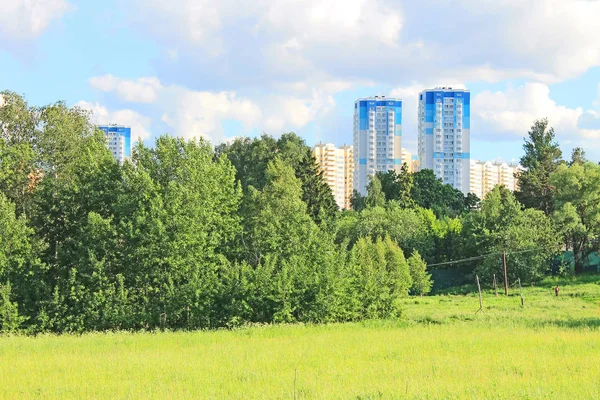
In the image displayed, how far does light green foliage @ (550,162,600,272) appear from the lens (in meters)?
66.1

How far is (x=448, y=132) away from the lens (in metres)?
180

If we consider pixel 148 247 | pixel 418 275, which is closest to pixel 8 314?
pixel 148 247

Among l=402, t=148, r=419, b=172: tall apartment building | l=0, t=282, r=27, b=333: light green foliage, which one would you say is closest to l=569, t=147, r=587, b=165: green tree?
l=0, t=282, r=27, b=333: light green foliage

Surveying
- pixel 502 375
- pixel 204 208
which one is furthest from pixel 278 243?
pixel 502 375

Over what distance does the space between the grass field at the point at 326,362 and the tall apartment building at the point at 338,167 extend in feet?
466

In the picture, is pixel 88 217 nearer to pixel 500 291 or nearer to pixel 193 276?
pixel 193 276

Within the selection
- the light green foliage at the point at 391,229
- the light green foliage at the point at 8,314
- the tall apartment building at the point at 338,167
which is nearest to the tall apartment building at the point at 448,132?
the tall apartment building at the point at 338,167

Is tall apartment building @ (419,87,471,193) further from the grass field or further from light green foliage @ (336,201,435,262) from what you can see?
the grass field

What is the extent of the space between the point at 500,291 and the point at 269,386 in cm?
4996

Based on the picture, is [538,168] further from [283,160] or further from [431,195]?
[283,160]

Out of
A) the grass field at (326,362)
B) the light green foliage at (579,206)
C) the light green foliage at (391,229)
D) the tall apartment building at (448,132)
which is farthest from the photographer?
the tall apartment building at (448,132)

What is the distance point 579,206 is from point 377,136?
117312 millimetres

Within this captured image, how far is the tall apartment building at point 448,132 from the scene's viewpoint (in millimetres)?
178875

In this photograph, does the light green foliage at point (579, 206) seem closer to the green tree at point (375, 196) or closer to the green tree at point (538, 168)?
the green tree at point (538, 168)
